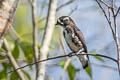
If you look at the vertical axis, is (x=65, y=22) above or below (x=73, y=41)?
above

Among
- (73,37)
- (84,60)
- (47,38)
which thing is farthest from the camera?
(84,60)

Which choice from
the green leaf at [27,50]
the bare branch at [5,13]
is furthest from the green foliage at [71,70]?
the bare branch at [5,13]

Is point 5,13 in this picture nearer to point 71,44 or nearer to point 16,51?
point 71,44

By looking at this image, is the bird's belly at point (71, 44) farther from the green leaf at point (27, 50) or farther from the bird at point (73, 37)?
the green leaf at point (27, 50)

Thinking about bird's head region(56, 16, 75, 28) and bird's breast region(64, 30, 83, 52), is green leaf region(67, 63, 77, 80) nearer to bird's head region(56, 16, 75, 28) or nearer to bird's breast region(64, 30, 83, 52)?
bird's breast region(64, 30, 83, 52)

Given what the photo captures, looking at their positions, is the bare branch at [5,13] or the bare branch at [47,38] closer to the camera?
the bare branch at [5,13]

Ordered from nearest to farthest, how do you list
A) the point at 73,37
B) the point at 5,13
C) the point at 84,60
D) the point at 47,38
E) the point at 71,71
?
the point at 5,13 → the point at 73,37 → the point at 47,38 → the point at 84,60 → the point at 71,71

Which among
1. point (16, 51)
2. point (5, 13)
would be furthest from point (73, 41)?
point (5, 13)

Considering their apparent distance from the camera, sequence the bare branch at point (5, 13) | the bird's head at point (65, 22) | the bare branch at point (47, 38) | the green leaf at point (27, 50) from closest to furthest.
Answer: the bare branch at point (5, 13) → the bare branch at point (47, 38) → the bird's head at point (65, 22) → the green leaf at point (27, 50)

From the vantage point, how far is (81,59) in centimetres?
399

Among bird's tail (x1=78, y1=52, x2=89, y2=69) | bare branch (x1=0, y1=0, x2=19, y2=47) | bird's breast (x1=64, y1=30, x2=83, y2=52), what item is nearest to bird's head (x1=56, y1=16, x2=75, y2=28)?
bird's breast (x1=64, y1=30, x2=83, y2=52)

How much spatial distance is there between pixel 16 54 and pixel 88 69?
791 mm

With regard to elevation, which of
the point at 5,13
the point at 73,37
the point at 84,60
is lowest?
the point at 84,60

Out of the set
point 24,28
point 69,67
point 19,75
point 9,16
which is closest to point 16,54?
point 19,75
